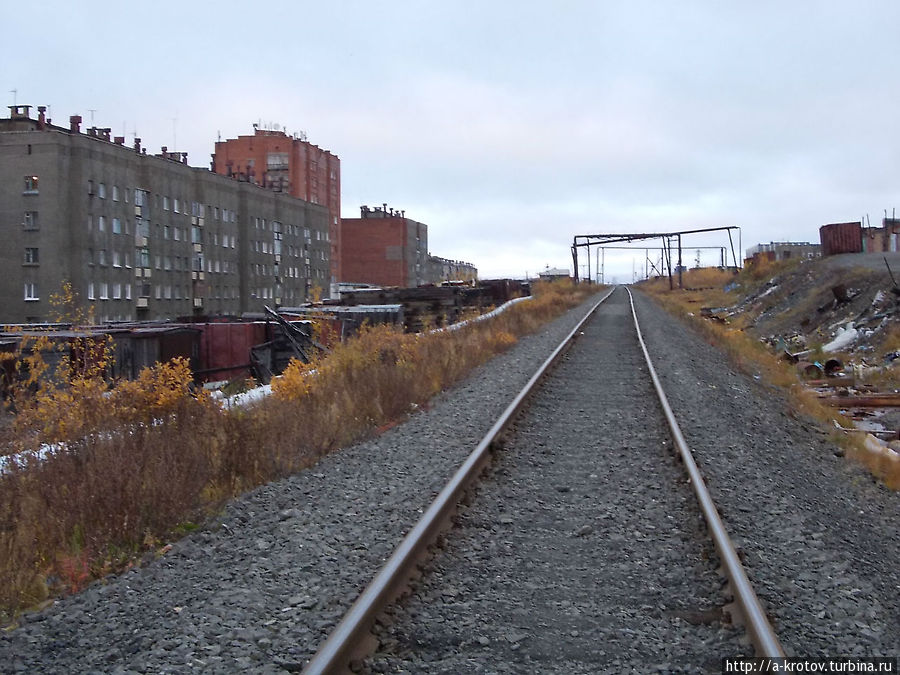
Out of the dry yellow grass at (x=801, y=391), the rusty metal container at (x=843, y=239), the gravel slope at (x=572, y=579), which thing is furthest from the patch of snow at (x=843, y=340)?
the rusty metal container at (x=843, y=239)

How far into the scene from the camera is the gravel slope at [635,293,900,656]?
411 centimetres

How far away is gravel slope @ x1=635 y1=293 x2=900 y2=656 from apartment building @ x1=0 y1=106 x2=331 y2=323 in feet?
119

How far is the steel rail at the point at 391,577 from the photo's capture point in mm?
3551

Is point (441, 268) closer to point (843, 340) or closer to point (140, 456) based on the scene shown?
point (843, 340)

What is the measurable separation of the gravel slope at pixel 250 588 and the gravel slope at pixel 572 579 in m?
0.46

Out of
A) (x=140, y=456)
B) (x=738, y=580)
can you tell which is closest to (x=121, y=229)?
(x=140, y=456)

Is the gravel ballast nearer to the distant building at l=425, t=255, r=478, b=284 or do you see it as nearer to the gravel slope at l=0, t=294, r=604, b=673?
the gravel slope at l=0, t=294, r=604, b=673

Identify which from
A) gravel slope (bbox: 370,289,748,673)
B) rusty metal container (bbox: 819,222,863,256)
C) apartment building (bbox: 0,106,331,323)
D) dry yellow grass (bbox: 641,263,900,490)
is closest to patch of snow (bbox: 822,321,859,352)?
dry yellow grass (bbox: 641,263,900,490)

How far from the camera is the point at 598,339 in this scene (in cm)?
2162

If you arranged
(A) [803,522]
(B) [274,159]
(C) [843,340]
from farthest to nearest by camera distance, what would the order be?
(B) [274,159] → (C) [843,340] → (A) [803,522]

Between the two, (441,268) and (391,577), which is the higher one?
(441,268)

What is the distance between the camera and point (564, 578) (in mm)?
4715

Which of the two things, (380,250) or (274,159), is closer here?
(274,159)

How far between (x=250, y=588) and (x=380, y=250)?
111130 mm
